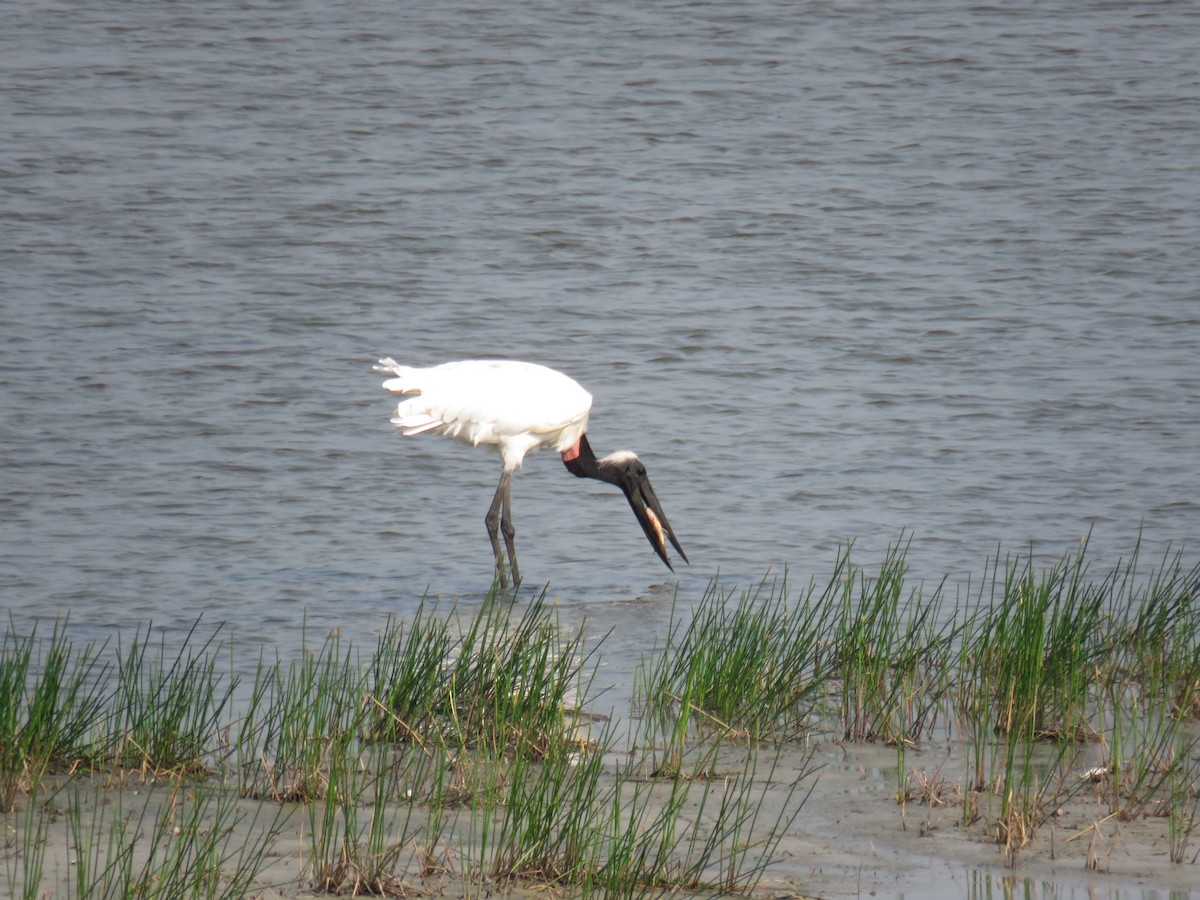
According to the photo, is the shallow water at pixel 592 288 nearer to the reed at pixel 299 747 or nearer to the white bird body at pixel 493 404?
the white bird body at pixel 493 404

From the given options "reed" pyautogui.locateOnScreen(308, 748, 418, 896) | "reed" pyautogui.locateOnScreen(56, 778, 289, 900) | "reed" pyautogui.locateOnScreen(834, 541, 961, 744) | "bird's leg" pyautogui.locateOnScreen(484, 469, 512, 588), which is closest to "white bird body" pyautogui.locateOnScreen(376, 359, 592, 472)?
"bird's leg" pyautogui.locateOnScreen(484, 469, 512, 588)

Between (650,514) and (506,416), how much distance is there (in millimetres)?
909

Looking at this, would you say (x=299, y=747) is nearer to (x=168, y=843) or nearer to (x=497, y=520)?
(x=168, y=843)

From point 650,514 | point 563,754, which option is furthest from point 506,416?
point 563,754

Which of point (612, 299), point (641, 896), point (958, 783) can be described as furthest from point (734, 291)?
point (641, 896)

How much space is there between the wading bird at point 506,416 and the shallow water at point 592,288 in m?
0.28

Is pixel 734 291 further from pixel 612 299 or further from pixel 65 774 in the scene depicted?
pixel 65 774

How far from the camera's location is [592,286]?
15742mm

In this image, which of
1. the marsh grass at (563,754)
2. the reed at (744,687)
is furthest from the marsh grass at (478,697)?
the reed at (744,687)

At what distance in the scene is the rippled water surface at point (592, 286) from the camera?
373 inches

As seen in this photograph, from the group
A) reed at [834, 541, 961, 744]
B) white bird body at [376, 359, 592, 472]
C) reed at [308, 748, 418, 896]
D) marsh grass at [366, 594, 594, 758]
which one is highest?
reed at [308, 748, 418, 896]

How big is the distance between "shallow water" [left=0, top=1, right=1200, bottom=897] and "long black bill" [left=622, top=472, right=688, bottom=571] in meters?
0.20

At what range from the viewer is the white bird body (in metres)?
9.25

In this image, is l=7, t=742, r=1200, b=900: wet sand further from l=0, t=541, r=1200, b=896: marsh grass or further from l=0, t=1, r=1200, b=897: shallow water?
l=0, t=1, r=1200, b=897: shallow water
